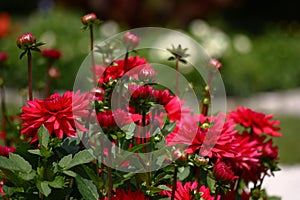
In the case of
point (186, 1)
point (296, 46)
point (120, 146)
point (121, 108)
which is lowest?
point (120, 146)

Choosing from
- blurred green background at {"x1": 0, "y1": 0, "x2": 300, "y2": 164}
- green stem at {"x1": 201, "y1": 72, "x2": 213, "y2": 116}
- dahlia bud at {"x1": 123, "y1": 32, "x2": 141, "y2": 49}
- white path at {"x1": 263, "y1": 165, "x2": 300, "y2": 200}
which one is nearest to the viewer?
dahlia bud at {"x1": 123, "y1": 32, "x2": 141, "y2": 49}

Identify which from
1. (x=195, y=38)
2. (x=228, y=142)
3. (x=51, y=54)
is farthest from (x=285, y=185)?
(x=195, y=38)

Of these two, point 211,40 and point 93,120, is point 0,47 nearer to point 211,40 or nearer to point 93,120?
point 211,40

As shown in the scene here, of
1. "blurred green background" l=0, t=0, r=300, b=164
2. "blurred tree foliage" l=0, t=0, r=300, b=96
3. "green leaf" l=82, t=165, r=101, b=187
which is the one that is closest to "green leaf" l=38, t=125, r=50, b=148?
"green leaf" l=82, t=165, r=101, b=187

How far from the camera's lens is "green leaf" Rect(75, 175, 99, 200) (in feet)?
4.73

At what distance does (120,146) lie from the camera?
1.45 m

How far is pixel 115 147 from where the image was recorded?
1448 mm

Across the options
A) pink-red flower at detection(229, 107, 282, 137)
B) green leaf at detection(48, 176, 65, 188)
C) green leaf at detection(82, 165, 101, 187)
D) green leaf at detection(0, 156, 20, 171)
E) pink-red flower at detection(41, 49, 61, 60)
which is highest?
pink-red flower at detection(41, 49, 61, 60)

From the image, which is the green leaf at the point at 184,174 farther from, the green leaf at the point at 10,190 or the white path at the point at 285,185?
the white path at the point at 285,185

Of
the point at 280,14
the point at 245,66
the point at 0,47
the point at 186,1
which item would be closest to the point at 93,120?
the point at 245,66

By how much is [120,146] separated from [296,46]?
20.8 ft

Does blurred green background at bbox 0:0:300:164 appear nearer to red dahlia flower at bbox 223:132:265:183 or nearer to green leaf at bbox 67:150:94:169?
red dahlia flower at bbox 223:132:265:183

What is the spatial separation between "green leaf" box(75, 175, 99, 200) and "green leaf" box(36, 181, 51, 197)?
13 cm

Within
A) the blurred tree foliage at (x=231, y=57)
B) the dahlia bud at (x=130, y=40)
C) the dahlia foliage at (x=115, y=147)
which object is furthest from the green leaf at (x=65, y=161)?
the blurred tree foliage at (x=231, y=57)
